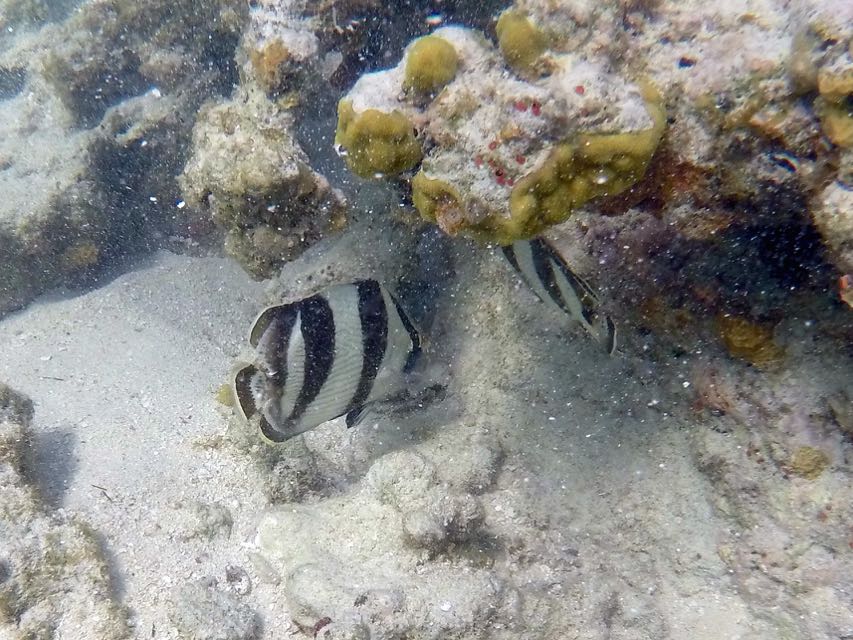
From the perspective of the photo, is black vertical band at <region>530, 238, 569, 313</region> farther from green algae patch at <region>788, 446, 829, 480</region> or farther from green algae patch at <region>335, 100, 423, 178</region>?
green algae patch at <region>788, 446, 829, 480</region>

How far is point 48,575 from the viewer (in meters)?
2.64

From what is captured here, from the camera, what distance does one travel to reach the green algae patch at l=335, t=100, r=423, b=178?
2.09 m

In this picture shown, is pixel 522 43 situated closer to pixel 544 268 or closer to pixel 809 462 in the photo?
pixel 544 268

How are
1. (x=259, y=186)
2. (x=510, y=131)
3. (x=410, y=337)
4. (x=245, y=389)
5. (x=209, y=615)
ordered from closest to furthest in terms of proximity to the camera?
(x=510, y=131)
(x=245, y=389)
(x=410, y=337)
(x=209, y=615)
(x=259, y=186)

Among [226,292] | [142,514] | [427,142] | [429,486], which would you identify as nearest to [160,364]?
[226,292]

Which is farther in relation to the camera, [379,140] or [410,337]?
[410,337]

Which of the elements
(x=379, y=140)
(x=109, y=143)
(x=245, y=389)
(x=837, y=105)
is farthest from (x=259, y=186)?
(x=109, y=143)

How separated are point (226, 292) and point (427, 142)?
3433 mm

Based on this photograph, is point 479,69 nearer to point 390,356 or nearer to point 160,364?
point 390,356

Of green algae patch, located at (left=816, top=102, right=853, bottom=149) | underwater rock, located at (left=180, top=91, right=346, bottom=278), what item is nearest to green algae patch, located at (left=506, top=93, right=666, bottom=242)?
green algae patch, located at (left=816, top=102, right=853, bottom=149)

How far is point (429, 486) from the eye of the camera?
8.95 ft

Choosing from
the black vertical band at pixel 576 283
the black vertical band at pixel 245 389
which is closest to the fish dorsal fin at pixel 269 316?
the black vertical band at pixel 245 389

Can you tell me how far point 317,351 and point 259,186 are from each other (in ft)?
3.63

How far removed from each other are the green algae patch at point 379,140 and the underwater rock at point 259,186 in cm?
85
